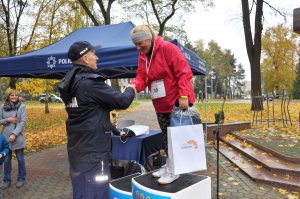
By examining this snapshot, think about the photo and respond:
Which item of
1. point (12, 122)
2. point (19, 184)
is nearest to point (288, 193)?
point (19, 184)

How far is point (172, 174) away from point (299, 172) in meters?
3.18

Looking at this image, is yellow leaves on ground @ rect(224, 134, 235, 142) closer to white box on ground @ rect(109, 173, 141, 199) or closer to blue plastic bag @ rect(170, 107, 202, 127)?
white box on ground @ rect(109, 173, 141, 199)

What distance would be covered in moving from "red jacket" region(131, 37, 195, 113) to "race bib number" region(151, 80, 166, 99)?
0.03 meters

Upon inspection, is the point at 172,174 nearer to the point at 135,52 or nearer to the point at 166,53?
the point at 166,53

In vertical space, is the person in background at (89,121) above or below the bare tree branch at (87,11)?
below

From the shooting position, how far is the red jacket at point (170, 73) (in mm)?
3211

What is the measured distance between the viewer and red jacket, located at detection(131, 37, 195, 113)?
321 cm

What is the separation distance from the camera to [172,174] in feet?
10.4

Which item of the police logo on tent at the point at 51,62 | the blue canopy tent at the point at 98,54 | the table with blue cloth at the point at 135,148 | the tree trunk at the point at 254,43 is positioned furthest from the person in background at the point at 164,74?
the tree trunk at the point at 254,43

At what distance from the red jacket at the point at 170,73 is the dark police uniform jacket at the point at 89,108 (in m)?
0.61

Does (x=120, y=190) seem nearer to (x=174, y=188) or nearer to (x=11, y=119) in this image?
(x=174, y=188)

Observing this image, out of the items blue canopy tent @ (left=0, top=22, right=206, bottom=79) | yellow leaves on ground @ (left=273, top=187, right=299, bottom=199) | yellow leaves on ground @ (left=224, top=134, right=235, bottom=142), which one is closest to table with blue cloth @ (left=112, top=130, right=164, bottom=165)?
blue canopy tent @ (left=0, top=22, right=206, bottom=79)

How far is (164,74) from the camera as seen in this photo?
3301mm

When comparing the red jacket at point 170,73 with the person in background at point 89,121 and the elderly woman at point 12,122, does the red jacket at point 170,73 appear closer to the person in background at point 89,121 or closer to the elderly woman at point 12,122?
the person in background at point 89,121
